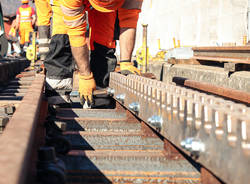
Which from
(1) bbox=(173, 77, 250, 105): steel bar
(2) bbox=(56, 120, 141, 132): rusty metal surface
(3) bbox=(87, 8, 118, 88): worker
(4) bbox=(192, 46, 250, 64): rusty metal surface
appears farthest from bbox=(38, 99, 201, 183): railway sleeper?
(4) bbox=(192, 46, 250, 64): rusty metal surface

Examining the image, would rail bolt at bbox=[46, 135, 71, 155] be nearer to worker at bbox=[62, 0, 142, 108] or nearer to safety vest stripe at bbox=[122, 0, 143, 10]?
worker at bbox=[62, 0, 142, 108]

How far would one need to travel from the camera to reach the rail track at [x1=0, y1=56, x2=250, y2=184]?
4.50ft

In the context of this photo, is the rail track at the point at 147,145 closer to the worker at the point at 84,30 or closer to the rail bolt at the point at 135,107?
the rail bolt at the point at 135,107

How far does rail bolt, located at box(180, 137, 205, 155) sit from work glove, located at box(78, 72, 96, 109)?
267 centimetres

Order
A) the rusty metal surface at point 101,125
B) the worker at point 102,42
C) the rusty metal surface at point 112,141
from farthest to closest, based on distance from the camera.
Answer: the worker at point 102,42 < the rusty metal surface at point 101,125 < the rusty metal surface at point 112,141

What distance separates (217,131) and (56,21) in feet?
11.1

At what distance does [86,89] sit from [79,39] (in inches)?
20.6

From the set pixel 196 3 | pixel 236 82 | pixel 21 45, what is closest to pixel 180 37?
pixel 196 3

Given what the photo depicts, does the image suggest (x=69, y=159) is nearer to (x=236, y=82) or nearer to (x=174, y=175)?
(x=174, y=175)

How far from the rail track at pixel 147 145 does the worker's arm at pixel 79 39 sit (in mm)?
1158

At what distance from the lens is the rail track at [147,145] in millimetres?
1372

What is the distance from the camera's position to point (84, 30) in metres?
4.23

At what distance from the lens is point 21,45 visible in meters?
21.7

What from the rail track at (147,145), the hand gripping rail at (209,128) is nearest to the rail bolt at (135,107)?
the rail track at (147,145)
